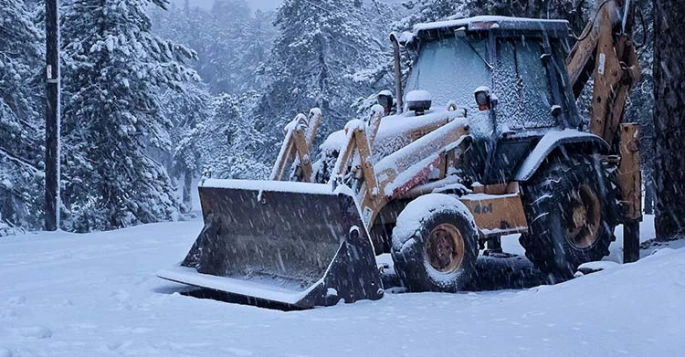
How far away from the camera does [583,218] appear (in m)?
10.1

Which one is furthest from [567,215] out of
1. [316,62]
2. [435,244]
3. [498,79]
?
[316,62]

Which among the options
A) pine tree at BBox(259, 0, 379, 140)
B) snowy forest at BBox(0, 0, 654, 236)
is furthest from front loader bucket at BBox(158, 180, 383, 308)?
pine tree at BBox(259, 0, 379, 140)

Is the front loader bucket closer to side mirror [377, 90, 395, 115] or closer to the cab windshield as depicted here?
side mirror [377, 90, 395, 115]

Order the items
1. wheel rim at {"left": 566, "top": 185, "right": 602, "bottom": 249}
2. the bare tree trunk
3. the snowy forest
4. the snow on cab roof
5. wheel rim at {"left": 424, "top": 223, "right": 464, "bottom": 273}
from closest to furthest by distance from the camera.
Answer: wheel rim at {"left": 424, "top": 223, "right": 464, "bottom": 273} → the snow on cab roof → wheel rim at {"left": 566, "top": 185, "right": 602, "bottom": 249} → the bare tree trunk → the snowy forest

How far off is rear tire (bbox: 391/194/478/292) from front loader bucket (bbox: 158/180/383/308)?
487 mm

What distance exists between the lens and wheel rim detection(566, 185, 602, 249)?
995 cm

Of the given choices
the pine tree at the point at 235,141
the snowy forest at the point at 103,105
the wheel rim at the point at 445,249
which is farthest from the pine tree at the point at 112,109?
the wheel rim at the point at 445,249

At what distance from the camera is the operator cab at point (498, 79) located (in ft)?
31.4

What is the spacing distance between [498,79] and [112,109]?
13334mm

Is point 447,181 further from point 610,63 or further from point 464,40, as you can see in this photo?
point 610,63

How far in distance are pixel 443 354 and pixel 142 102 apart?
17141mm

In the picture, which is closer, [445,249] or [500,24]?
Result: [445,249]

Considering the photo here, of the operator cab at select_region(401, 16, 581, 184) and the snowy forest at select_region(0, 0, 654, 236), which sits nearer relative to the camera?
the operator cab at select_region(401, 16, 581, 184)

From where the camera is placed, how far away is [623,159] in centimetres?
1061
